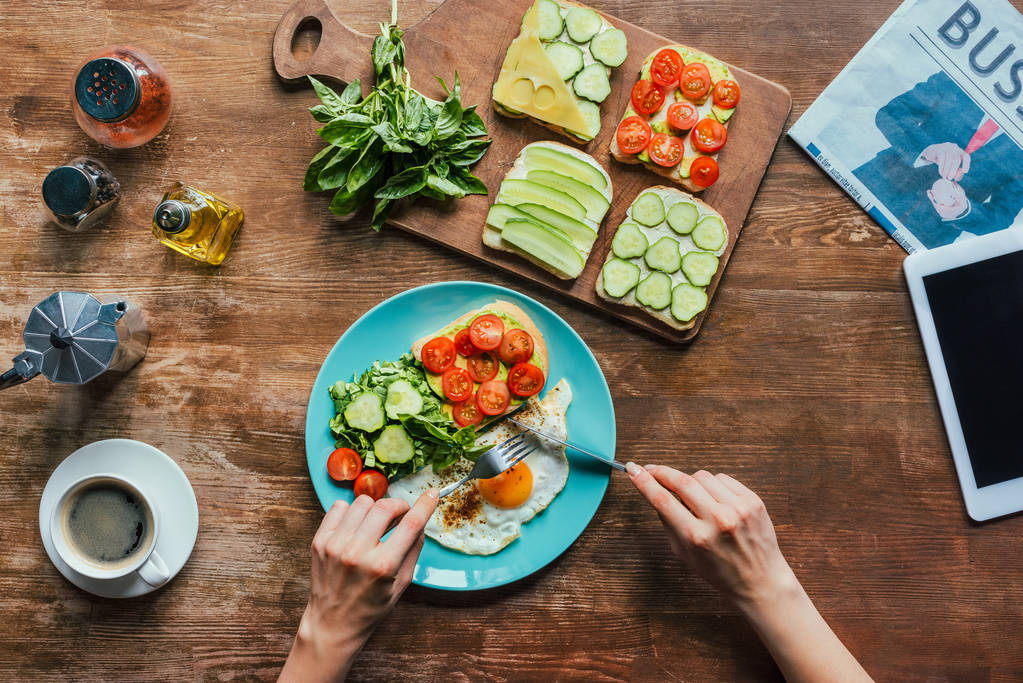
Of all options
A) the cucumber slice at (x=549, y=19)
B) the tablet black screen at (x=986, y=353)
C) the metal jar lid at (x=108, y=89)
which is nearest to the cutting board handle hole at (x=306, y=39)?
the metal jar lid at (x=108, y=89)

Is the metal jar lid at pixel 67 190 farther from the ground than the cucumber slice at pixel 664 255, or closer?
closer

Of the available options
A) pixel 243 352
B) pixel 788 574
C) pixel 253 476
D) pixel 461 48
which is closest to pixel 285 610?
pixel 253 476

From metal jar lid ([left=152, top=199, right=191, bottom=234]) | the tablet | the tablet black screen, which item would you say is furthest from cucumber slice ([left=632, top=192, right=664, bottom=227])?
metal jar lid ([left=152, top=199, right=191, bottom=234])

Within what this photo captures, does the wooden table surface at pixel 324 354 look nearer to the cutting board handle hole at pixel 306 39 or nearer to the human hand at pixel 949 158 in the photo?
the cutting board handle hole at pixel 306 39

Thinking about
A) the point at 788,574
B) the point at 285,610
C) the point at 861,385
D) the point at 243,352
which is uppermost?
the point at 861,385

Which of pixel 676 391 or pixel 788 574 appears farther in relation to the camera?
pixel 676 391

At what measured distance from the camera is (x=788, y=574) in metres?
2.80

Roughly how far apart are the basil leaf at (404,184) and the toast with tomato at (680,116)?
93cm

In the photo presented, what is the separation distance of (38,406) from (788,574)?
352 centimetres

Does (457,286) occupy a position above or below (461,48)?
below

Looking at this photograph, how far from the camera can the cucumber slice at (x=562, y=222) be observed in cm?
296

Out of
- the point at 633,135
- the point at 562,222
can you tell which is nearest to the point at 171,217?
the point at 562,222

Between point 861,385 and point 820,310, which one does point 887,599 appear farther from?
point 820,310

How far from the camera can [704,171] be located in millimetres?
2998
